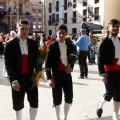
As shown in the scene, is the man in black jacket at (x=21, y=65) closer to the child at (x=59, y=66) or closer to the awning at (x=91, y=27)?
the child at (x=59, y=66)

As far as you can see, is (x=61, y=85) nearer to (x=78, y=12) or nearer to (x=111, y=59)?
(x=111, y=59)

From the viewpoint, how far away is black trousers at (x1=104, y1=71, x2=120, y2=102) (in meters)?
5.10

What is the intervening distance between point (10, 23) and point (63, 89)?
52.3 m

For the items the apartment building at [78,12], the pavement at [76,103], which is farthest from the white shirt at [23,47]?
the apartment building at [78,12]

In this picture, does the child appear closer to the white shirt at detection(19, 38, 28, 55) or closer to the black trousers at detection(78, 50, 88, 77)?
the white shirt at detection(19, 38, 28, 55)

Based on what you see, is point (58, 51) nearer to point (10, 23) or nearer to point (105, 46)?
point (105, 46)

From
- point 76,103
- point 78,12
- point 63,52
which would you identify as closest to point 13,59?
point 63,52

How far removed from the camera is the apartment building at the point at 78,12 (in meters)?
40.8

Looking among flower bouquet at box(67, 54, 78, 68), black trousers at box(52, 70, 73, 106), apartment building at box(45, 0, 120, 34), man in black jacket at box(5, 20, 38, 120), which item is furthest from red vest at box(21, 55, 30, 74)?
apartment building at box(45, 0, 120, 34)

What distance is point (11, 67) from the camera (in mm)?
4230

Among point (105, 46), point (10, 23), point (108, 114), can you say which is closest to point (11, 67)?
point (105, 46)

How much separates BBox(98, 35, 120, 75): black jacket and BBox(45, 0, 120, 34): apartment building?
35.3m

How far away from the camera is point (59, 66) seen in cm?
493

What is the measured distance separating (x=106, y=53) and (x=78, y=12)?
4195cm
